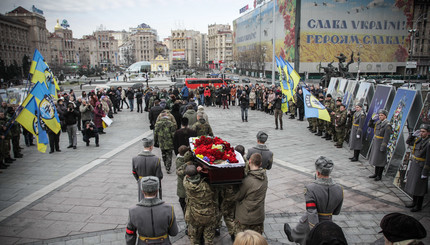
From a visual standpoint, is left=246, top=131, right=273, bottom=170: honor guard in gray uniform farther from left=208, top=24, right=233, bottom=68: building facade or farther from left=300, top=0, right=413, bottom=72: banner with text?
left=208, top=24, right=233, bottom=68: building facade

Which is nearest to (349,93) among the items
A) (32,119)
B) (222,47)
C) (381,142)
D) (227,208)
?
(381,142)

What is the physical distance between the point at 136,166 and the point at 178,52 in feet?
344

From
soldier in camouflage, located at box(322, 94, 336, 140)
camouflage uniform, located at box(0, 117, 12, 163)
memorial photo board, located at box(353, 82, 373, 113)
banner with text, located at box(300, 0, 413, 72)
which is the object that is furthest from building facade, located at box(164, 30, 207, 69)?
camouflage uniform, located at box(0, 117, 12, 163)

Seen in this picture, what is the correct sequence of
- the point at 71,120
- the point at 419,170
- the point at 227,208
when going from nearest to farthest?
the point at 227,208, the point at 419,170, the point at 71,120

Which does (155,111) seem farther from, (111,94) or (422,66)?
(422,66)

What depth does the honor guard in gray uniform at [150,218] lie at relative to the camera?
3291 mm

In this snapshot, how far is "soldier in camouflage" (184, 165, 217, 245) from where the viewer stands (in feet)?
13.3

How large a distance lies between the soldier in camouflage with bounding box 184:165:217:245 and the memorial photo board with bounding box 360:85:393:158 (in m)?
7.20

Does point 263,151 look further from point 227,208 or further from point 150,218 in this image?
point 150,218

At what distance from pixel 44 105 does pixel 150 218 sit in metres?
6.88

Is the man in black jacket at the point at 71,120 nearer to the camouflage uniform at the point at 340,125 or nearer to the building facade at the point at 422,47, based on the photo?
the camouflage uniform at the point at 340,125

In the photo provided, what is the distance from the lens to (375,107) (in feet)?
31.9

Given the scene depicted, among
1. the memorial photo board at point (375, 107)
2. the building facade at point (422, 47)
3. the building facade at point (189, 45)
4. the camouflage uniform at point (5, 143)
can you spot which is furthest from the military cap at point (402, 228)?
the building facade at point (189, 45)

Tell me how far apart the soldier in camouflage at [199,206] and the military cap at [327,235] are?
6.63ft
